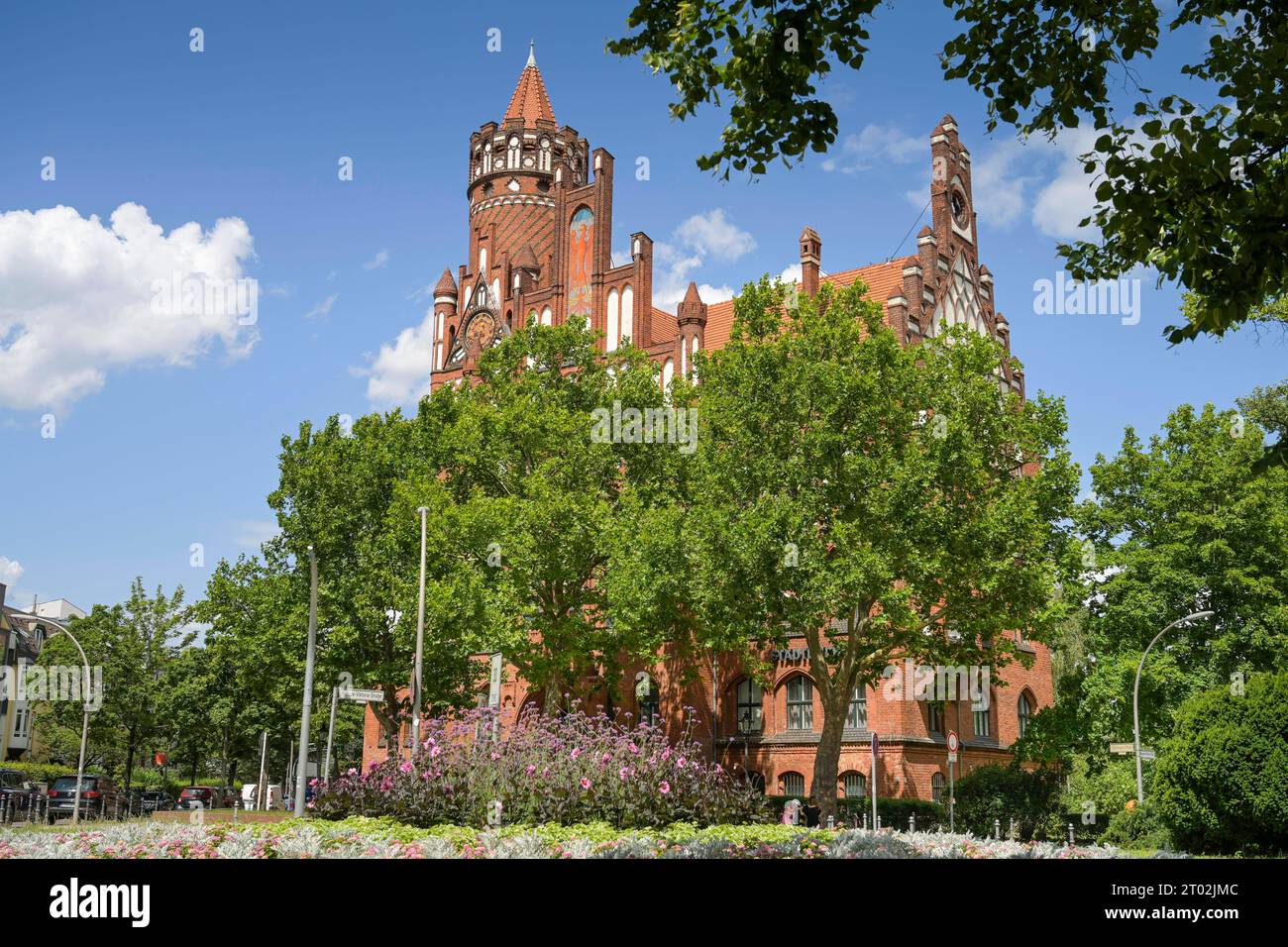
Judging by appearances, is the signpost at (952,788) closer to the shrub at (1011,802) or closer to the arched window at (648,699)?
the shrub at (1011,802)

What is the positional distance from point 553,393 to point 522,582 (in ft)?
23.6

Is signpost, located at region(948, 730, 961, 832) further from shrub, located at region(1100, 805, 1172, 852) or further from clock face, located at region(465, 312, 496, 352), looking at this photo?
clock face, located at region(465, 312, 496, 352)

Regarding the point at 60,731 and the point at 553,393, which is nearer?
the point at 553,393

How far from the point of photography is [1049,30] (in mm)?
9812

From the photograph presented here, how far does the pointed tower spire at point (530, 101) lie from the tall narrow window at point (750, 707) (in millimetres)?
29187

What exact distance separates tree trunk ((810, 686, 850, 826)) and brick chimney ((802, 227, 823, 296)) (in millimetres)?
15905

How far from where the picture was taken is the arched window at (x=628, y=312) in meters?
42.1

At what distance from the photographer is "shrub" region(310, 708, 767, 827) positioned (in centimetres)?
1547

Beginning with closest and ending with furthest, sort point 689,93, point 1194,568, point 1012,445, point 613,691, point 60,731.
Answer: point 689,93 → point 1012,445 → point 1194,568 → point 613,691 → point 60,731

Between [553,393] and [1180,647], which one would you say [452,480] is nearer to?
[553,393]

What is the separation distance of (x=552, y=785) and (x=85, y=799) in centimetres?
3112
